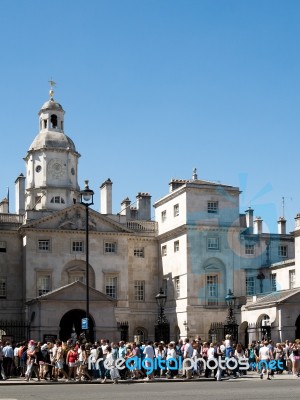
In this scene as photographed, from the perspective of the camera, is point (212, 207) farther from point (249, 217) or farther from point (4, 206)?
point (4, 206)

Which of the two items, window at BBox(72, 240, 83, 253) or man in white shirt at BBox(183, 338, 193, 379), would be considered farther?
window at BBox(72, 240, 83, 253)

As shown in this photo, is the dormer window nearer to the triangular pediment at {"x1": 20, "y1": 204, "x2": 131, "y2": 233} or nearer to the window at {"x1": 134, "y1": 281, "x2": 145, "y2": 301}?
the triangular pediment at {"x1": 20, "y1": 204, "x2": 131, "y2": 233}

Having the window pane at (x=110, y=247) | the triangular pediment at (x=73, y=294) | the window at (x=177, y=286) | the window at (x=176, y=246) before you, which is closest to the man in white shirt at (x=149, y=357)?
the triangular pediment at (x=73, y=294)

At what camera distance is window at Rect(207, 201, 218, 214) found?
66125 mm

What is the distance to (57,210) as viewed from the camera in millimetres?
66062

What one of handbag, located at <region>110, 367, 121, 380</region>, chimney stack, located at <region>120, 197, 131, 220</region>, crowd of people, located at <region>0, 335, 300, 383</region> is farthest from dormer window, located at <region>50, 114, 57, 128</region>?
handbag, located at <region>110, 367, 121, 380</region>

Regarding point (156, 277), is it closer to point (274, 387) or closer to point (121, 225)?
point (121, 225)

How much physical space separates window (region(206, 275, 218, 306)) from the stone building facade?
76 mm

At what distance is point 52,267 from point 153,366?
2972cm

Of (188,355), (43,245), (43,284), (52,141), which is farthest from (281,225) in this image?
(188,355)

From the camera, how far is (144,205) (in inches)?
2911

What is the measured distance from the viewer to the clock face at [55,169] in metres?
72.3

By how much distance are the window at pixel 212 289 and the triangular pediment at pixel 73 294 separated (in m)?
10.3

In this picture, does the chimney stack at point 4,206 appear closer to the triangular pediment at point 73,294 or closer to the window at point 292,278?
the triangular pediment at point 73,294
